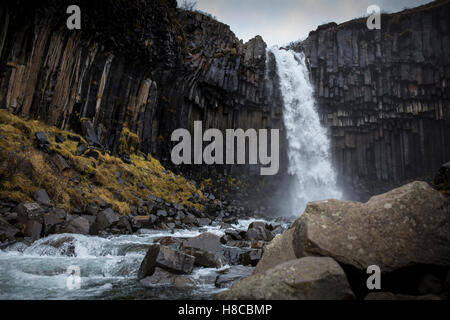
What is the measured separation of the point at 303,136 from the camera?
33.8 meters

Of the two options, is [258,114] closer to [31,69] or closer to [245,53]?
[245,53]

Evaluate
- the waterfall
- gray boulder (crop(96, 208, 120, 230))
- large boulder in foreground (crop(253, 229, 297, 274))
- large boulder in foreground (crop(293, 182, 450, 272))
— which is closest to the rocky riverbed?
large boulder in foreground (crop(253, 229, 297, 274))

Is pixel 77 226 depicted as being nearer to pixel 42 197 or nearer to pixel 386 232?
pixel 42 197

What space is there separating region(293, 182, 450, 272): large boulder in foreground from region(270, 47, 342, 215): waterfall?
28.3 m

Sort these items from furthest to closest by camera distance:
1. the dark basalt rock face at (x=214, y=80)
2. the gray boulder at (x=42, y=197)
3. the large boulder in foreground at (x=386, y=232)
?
1. the dark basalt rock face at (x=214, y=80)
2. the gray boulder at (x=42, y=197)
3. the large boulder in foreground at (x=386, y=232)

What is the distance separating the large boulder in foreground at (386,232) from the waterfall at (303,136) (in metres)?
28.3

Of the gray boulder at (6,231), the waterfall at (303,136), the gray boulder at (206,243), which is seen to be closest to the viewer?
the gray boulder at (6,231)

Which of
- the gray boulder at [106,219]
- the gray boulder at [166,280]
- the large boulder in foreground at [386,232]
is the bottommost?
the gray boulder at [166,280]

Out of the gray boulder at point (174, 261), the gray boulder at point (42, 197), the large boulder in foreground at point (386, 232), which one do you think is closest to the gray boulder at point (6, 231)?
the gray boulder at point (42, 197)

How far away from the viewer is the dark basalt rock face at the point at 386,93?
32.4 m

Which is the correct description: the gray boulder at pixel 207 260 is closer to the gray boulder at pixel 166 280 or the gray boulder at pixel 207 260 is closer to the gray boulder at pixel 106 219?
the gray boulder at pixel 166 280

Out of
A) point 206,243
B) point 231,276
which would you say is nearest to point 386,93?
point 206,243

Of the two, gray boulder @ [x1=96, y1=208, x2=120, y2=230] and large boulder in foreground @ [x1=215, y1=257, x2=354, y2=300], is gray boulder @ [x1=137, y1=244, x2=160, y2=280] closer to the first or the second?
large boulder in foreground @ [x1=215, y1=257, x2=354, y2=300]

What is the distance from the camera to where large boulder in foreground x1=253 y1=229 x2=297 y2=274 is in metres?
4.56
